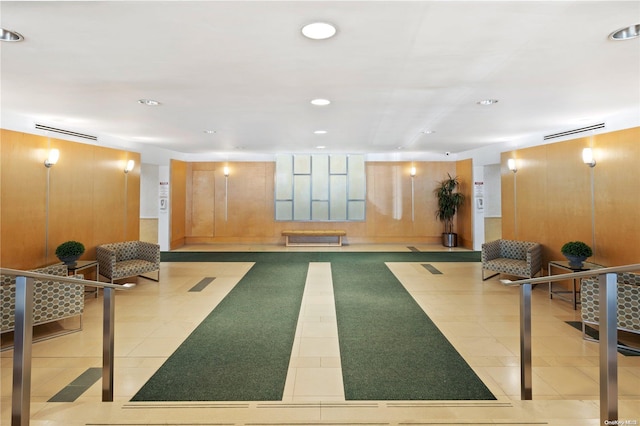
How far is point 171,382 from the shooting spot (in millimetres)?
3141

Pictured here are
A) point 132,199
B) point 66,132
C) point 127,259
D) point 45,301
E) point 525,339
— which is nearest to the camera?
point 525,339

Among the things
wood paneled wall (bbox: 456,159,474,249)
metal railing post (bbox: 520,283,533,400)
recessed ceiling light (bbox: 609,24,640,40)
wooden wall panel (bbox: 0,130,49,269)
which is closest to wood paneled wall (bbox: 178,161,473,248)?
wood paneled wall (bbox: 456,159,474,249)

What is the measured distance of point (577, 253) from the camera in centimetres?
539

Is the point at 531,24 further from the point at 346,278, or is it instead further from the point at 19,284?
the point at 346,278

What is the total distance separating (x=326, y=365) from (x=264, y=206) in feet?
29.6

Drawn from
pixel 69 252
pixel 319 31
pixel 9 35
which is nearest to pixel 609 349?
pixel 319 31

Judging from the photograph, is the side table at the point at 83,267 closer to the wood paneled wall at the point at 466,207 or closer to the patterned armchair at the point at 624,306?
the patterned armchair at the point at 624,306

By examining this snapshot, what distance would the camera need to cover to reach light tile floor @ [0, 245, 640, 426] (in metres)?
2.46

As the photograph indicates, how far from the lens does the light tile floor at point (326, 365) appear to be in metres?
2.46

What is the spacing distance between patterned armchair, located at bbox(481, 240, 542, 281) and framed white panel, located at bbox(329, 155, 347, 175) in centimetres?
596

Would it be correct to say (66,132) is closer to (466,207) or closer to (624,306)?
(624,306)

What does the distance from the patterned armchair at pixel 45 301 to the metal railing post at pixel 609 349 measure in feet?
15.6

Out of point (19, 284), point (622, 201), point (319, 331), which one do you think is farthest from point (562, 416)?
point (622, 201)

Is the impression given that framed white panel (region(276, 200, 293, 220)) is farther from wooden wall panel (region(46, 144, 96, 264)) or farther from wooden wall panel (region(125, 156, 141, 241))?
wooden wall panel (region(46, 144, 96, 264))
